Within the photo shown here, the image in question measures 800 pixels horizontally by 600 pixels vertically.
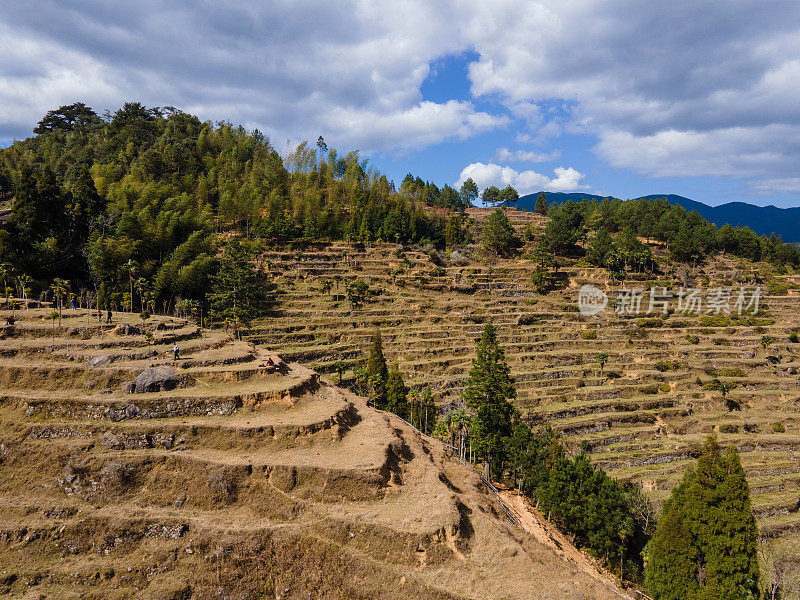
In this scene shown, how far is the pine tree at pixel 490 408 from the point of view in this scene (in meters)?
36.9

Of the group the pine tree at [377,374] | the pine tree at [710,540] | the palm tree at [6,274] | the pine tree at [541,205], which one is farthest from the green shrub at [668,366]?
the pine tree at [541,205]

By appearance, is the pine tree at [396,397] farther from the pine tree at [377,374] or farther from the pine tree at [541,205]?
the pine tree at [541,205]

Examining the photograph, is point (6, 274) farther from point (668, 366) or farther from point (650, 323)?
point (650, 323)

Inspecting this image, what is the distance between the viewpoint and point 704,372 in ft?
187

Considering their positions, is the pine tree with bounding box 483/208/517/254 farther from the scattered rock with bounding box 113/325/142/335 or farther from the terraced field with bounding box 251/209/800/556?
the scattered rock with bounding box 113/325/142/335

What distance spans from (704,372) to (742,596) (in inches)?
1664

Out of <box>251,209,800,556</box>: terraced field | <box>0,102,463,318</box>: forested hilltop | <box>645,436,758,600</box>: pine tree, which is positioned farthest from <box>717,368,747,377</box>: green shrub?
<box>0,102,463,318</box>: forested hilltop

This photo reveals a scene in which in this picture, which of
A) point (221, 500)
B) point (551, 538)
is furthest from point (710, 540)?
point (221, 500)

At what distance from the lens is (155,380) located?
22438 mm

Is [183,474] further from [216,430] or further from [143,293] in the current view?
[143,293]

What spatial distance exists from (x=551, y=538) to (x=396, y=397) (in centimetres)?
1668

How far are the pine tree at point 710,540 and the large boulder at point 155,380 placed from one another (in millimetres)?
29510

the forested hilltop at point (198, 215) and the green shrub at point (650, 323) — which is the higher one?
the forested hilltop at point (198, 215)

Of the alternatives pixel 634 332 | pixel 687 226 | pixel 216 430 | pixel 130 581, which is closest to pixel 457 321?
pixel 634 332
